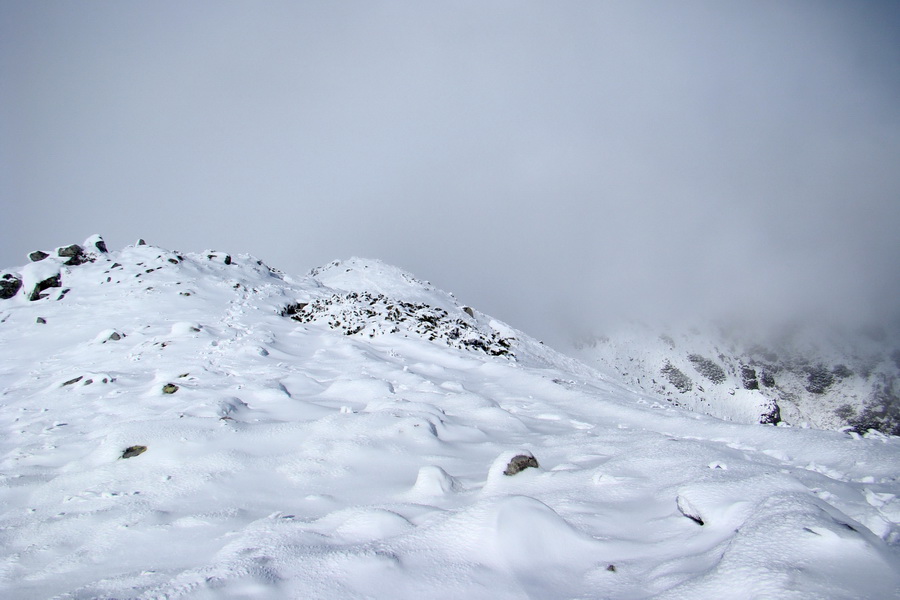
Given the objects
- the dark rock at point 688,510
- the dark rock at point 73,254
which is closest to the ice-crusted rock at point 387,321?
the dark rock at point 73,254

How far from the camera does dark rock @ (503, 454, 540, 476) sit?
536cm

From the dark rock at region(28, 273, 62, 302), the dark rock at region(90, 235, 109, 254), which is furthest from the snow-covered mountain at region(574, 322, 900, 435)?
the dark rock at region(28, 273, 62, 302)

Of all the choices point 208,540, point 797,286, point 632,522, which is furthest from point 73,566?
point 797,286

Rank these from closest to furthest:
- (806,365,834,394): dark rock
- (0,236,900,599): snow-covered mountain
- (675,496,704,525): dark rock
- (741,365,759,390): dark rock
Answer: (0,236,900,599): snow-covered mountain < (675,496,704,525): dark rock < (741,365,759,390): dark rock < (806,365,834,394): dark rock

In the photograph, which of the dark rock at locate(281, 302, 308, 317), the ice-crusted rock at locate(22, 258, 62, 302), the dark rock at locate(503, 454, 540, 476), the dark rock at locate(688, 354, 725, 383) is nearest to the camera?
the dark rock at locate(503, 454, 540, 476)

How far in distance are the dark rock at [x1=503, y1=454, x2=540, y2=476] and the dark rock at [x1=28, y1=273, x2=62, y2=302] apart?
78.7 ft

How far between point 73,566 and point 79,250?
2538 cm

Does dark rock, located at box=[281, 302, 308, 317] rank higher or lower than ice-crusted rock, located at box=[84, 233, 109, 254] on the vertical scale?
higher

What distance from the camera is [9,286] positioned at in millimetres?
19438

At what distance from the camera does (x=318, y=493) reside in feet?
17.3

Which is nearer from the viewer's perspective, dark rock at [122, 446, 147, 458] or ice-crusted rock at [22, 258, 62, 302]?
dark rock at [122, 446, 147, 458]

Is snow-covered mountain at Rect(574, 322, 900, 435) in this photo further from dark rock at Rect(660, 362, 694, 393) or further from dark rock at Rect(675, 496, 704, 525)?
dark rock at Rect(675, 496, 704, 525)

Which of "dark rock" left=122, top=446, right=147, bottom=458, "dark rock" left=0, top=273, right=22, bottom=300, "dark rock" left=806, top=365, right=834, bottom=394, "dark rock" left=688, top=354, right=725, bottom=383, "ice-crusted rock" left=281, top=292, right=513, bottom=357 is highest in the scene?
"dark rock" left=806, top=365, right=834, bottom=394

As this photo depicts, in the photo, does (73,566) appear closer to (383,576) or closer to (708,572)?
(383,576)
